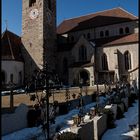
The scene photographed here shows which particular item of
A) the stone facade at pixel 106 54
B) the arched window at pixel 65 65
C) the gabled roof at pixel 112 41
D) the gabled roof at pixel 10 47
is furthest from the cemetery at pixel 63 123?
the arched window at pixel 65 65

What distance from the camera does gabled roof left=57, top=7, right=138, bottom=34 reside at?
160ft

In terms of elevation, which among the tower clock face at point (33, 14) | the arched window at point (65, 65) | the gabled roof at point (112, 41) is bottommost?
the arched window at point (65, 65)

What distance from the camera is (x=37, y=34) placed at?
4441 cm

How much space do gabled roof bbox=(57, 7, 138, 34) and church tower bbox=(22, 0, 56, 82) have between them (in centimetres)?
777

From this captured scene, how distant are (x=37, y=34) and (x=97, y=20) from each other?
13953 mm

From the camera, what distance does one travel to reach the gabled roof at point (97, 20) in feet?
160

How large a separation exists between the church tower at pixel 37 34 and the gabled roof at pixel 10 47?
1.41m

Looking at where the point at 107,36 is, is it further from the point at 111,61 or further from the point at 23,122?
the point at 23,122

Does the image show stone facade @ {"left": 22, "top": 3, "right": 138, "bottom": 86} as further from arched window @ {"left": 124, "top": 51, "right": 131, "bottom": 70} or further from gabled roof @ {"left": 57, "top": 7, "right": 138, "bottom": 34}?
arched window @ {"left": 124, "top": 51, "right": 131, "bottom": 70}

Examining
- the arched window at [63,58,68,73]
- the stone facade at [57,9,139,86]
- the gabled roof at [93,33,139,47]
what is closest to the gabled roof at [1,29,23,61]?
the stone facade at [57,9,139,86]

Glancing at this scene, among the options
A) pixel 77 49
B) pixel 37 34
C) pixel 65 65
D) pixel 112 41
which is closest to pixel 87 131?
pixel 37 34

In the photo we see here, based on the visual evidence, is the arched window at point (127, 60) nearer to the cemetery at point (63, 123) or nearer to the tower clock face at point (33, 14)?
the tower clock face at point (33, 14)

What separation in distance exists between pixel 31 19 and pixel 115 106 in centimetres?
3061

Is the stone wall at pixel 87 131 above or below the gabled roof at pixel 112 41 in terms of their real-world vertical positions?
Answer: below
